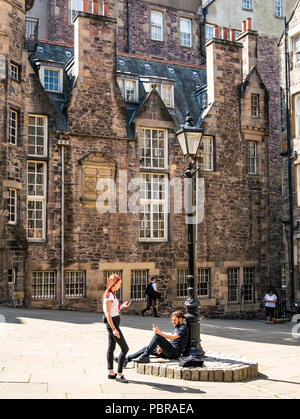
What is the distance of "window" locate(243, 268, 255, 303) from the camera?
25562 millimetres

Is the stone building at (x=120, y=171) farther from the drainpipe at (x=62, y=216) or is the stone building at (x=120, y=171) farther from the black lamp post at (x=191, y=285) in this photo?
the black lamp post at (x=191, y=285)

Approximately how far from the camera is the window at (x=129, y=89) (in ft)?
79.4

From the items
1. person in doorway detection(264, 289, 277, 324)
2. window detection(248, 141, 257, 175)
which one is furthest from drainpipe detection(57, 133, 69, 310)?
window detection(248, 141, 257, 175)

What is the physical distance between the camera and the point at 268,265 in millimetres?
25922

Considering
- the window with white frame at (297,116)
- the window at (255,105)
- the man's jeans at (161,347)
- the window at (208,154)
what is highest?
the window at (255,105)

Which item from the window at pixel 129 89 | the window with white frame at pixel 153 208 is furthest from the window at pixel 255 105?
the window with white frame at pixel 153 208

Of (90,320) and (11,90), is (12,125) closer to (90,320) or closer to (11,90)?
(11,90)

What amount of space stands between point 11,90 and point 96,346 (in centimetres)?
1182

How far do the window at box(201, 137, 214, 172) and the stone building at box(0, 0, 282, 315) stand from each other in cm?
6

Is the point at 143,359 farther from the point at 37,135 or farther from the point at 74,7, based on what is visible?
the point at 74,7

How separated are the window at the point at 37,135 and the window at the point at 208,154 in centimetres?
713

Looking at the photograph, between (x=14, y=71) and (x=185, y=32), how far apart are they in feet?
48.1

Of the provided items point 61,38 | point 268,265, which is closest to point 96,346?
point 268,265

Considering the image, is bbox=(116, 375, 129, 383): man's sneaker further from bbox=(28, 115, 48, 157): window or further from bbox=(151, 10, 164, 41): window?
bbox=(151, 10, 164, 41): window
